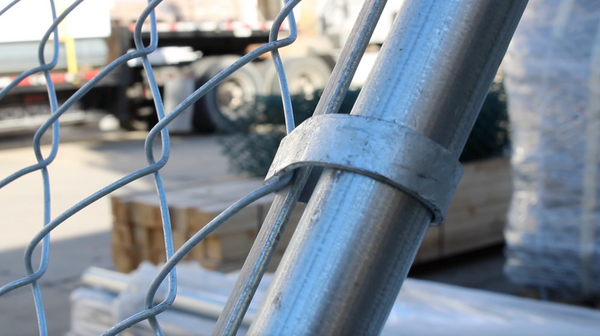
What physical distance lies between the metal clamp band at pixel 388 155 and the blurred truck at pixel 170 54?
7061mm

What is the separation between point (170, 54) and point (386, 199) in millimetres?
9284

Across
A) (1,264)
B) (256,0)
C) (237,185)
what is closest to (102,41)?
(256,0)

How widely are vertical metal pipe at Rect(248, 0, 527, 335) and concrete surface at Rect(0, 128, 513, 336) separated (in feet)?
10.3

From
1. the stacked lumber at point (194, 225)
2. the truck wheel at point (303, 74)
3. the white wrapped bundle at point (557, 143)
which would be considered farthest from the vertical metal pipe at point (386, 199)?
the truck wheel at point (303, 74)

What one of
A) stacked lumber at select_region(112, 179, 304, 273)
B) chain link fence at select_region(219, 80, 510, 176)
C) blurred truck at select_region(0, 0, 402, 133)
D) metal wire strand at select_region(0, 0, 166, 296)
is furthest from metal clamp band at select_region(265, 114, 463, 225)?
blurred truck at select_region(0, 0, 402, 133)

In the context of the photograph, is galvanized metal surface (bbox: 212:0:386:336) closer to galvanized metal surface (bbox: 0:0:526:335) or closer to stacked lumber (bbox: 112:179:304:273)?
galvanized metal surface (bbox: 0:0:526:335)

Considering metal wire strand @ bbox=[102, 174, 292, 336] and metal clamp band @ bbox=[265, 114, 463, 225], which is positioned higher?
metal clamp band @ bbox=[265, 114, 463, 225]

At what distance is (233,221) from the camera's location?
326 centimetres

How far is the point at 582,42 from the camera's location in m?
2.87

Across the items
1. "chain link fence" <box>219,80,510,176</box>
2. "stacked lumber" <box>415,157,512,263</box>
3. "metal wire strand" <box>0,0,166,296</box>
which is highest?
"metal wire strand" <box>0,0,166,296</box>

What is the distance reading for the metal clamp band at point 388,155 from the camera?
0.52 m

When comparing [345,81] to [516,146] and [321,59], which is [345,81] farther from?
[321,59]

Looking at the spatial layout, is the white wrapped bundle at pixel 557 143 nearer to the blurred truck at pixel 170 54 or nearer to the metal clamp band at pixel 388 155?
the metal clamp band at pixel 388 155

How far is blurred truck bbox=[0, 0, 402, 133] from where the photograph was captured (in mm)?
7922
